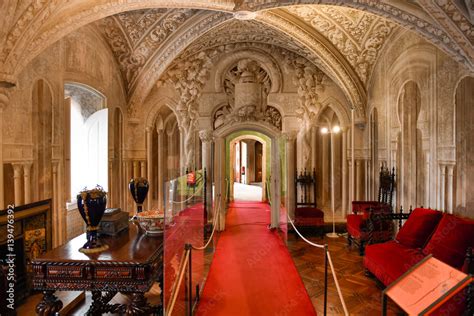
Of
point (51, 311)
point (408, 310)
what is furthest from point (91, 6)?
point (408, 310)

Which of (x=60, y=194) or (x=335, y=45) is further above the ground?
(x=335, y=45)

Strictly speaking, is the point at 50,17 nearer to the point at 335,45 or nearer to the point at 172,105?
the point at 172,105

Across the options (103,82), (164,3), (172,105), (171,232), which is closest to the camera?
(171,232)

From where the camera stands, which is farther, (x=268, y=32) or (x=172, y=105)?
(x=172, y=105)

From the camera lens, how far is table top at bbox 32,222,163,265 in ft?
7.96

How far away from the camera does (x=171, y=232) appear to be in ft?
8.55

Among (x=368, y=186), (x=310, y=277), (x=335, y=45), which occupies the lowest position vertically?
(x=310, y=277)

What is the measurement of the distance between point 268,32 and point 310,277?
5.22m

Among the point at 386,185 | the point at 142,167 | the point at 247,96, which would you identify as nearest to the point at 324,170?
the point at 386,185

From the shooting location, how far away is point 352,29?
6.25 metres

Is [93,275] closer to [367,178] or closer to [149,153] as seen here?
[149,153]

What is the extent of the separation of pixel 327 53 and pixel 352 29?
0.69 meters

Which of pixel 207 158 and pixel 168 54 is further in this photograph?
pixel 207 158

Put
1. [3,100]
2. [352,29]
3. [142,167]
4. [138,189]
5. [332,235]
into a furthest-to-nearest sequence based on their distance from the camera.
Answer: [142,167] < [332,235] < [352,29] < [138,189] < [3,100]
